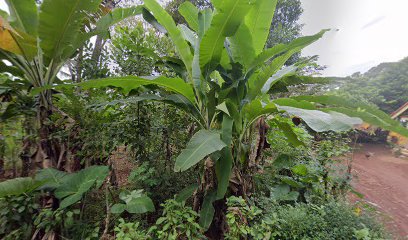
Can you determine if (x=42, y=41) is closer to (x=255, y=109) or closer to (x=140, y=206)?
(x=140, y=206)

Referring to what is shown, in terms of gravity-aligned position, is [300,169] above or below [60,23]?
below

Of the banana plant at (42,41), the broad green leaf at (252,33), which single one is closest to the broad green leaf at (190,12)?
the broad green leaf at (252,33)

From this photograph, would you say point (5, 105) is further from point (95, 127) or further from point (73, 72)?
point (95, 127)

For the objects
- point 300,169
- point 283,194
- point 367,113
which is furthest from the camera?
point 300,169

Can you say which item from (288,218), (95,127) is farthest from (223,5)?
(288,218)

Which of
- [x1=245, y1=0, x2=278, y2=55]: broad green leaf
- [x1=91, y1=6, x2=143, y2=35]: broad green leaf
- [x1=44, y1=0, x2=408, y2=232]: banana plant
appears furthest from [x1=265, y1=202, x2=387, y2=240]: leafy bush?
[x1=91, y1=6, x2=143, y2=35]: broad green leaf

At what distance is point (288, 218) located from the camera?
1552mm

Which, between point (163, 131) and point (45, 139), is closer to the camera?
point (45, 139)

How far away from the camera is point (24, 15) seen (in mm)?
1689

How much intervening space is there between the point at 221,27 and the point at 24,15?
1.60 metres

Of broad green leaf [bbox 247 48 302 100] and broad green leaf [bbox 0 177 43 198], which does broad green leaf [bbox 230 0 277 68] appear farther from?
broad green leaf [bbox 0 177 43 198]

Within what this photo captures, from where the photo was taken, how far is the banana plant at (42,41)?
160cm

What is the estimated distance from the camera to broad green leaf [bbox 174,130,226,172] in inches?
46.8

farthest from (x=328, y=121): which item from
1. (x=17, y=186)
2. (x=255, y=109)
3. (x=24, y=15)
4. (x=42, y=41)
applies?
(x=24, y=15)
